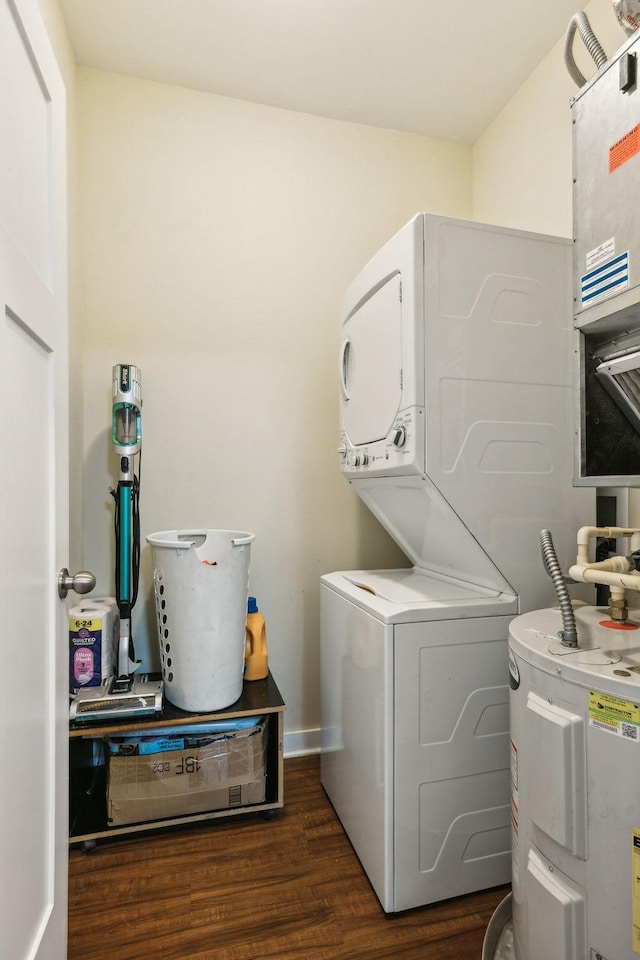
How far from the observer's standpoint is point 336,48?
2057mm

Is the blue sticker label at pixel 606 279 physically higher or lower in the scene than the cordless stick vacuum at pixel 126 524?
higher

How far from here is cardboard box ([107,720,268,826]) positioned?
1.77 m

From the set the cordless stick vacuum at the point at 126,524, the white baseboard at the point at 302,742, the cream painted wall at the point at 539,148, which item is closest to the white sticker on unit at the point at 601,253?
the cream painted wall at the point at 539,148

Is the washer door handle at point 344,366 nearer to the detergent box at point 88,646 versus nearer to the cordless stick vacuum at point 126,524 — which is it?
the cordless stick vacuum at point 126,524

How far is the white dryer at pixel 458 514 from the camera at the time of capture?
1.45m

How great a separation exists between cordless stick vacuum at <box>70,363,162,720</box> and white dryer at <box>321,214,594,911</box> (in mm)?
911

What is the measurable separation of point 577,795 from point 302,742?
5.44 feet

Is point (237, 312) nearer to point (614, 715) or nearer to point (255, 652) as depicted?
point (255, 652)

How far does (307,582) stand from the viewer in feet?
7.92

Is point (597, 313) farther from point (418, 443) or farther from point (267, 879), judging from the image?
point (267, 879)

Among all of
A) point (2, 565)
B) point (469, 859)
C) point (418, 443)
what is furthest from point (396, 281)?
point (469, 859)

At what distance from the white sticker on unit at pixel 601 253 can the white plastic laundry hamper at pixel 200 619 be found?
135cm

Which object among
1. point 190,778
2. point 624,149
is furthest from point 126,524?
point 624,149

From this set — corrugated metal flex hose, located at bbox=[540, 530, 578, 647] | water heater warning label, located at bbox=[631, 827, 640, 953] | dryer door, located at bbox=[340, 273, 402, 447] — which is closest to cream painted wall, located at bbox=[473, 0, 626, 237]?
dryer door, located at bbox=[340, 273, 402, 447]
